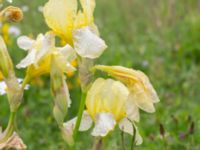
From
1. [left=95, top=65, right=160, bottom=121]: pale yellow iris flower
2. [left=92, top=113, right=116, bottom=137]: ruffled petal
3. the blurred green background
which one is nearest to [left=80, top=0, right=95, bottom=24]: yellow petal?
[left=95, top=65, right=160, bottom=121]: pale yellow iris flower

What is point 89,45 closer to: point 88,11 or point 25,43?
point 88,11

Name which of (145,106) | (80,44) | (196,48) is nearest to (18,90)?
(80,44)

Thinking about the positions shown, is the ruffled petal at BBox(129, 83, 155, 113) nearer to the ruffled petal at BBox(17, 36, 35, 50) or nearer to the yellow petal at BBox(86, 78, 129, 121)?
the yellow petal at BBox(86, 78, 129, 121)

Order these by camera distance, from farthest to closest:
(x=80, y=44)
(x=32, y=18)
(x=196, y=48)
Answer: (x=32, y=18) < (x=196, y=48) < (x=80, y=44)

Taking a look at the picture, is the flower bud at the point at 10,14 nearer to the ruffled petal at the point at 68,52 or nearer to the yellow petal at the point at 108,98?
the ruffled petal at the point at 68,52

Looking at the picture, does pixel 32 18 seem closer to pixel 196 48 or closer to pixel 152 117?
pixel 196 48

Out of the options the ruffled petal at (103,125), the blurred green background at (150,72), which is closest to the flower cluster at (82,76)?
the ruffled petal at (103,125)

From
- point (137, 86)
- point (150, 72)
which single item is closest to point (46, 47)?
point (137, 86)
